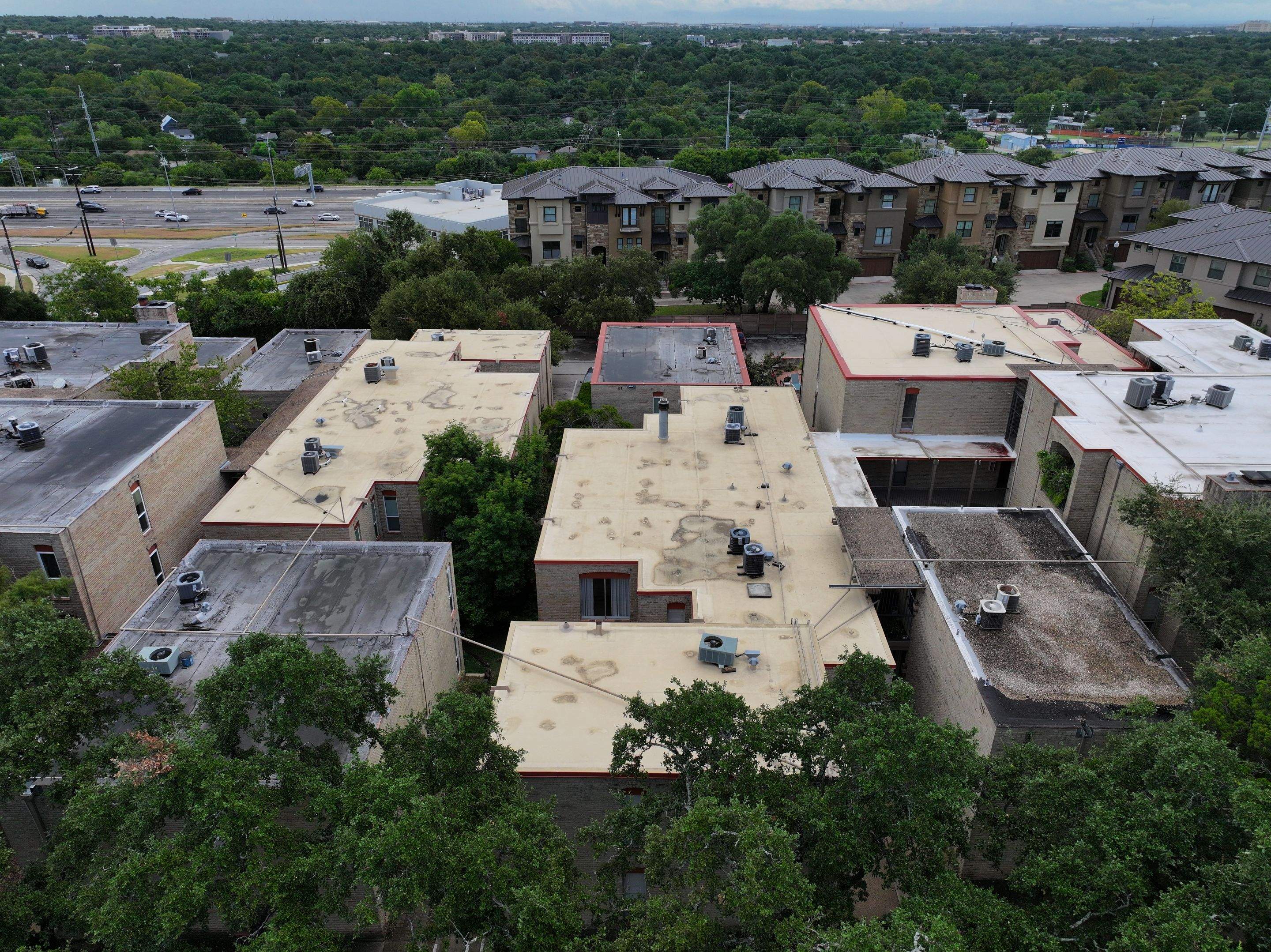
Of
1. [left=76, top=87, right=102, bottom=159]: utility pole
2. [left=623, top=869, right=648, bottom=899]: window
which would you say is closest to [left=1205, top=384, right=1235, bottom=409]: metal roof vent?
[left=623, top=869, right=648, bottom=899]: window

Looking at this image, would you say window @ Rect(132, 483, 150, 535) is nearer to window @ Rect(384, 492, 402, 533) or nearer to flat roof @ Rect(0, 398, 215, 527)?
flat roof @ Rect(0, 398, 215, 527)

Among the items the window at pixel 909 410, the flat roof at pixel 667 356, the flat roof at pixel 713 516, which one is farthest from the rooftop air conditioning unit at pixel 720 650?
the flat roof at pixel 667 356

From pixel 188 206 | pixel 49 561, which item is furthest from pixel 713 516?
pixel 188 206

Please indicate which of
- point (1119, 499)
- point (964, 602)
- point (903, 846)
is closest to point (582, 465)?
point (964, 602)

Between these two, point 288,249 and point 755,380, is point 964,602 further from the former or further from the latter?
point 288,249

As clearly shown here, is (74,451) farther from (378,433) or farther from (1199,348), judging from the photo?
(1199,348)

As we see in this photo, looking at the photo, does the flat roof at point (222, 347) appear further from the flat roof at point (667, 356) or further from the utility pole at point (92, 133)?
the utility pole at point (92, 133)

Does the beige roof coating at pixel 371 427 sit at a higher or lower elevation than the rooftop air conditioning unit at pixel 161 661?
lower
